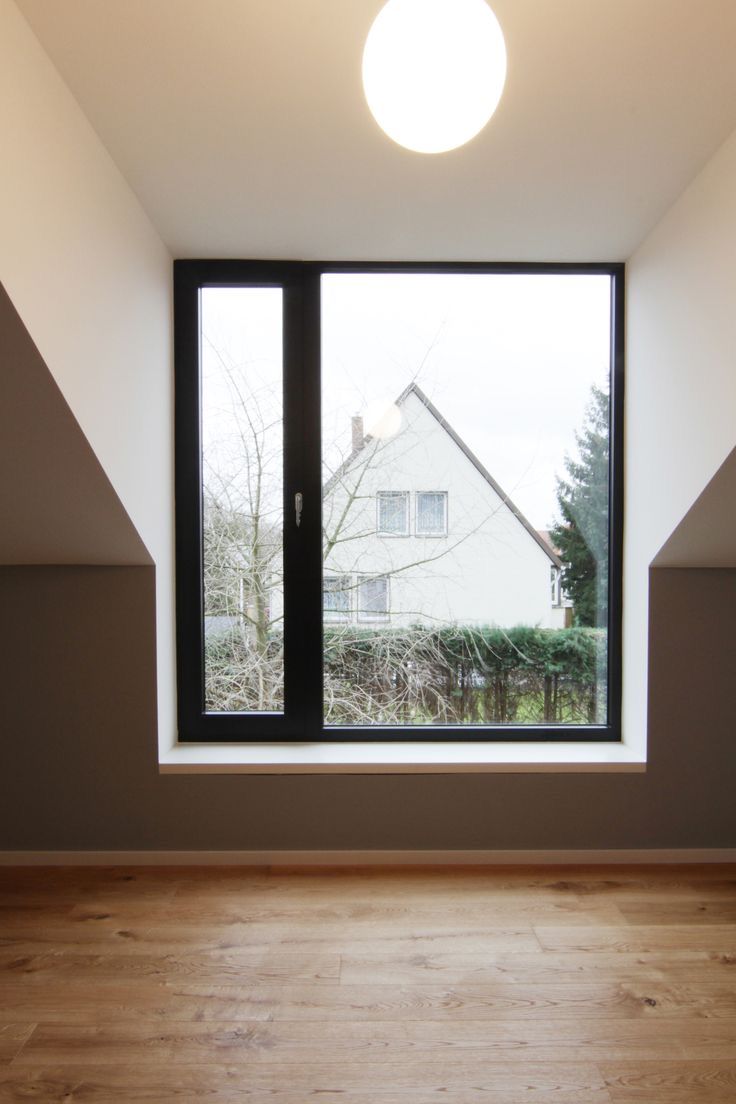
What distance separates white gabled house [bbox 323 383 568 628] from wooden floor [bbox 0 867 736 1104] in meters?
1.10

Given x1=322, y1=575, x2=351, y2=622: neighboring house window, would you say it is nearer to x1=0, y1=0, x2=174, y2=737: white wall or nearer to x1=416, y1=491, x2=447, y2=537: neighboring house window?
x1=416, y1=491, x2=447, y2=537: neighboring house window

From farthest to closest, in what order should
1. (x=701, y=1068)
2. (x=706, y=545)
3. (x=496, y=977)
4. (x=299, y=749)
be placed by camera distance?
(x=299, y=749) → (x=706, y=545) → (x=496, y=977) → (x=701, y=1068)

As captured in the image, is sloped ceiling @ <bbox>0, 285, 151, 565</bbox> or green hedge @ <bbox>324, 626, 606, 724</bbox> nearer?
sloped ceiling @ <bbox>0, 285, 151, 565</bbox>

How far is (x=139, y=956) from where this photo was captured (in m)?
1.96

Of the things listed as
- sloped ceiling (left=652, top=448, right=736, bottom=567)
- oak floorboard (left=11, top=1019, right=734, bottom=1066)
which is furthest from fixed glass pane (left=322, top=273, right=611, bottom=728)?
oak floorboard (left=11, top=1019, right=734, bottom=1066)

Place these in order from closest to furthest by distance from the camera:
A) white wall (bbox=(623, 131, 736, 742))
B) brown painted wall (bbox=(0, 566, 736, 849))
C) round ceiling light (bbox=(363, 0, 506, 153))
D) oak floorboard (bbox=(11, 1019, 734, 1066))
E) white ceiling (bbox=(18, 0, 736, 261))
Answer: round ceiling light (bbox=(363, 0, 506, 153))
white ceiling (bbox=(18, 0, 736, 261))
oak floorboard (bbox=(11, 1019, 734, 1066))
white wall (bbox=(623, 131, 736, 742))
brown painted wall (bbox=(0, 566, 736, 849))

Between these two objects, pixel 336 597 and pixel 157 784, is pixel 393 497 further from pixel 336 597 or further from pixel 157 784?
pixel 157 784

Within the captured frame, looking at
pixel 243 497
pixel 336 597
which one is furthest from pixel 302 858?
pixel 243 497

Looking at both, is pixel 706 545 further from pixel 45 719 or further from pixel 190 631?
pixel 45 719

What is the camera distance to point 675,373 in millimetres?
2293

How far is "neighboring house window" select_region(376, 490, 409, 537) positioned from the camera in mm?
2709

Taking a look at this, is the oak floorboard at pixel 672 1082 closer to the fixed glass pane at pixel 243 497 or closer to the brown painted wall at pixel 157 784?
the brown painted wall at pixel 157 784

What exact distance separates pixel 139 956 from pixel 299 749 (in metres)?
0.91

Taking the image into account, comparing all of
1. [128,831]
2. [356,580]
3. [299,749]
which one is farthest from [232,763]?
[356,580]
